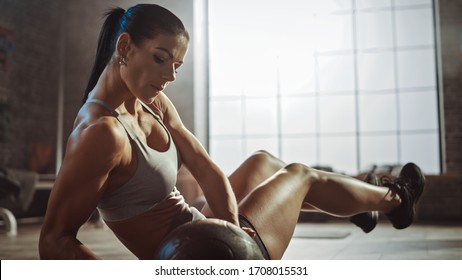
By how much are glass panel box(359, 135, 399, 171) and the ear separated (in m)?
3.69

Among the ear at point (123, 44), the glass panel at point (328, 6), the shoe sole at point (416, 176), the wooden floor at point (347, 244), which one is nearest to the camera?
the ear at point (123, 44)

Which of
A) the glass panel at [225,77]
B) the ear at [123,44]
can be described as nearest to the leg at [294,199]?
the ear at [123,44]

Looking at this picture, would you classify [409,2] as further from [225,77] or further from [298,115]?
[225,77]

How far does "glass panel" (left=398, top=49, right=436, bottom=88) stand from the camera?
455 centimetres

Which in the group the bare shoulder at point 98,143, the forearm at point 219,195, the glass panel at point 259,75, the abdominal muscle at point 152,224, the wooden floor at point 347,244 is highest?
the glass panel at point 259,75

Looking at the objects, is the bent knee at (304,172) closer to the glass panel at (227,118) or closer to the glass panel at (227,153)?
the glass panel at (227,153)

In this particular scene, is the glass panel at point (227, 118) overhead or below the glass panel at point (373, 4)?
below

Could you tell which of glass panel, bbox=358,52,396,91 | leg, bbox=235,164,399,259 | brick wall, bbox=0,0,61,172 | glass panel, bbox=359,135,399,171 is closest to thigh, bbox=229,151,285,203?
leg, bbox=235,164,399,259

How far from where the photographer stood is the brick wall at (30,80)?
4895mm

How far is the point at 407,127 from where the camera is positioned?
4602 millimetres

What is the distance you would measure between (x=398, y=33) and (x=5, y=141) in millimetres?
3684

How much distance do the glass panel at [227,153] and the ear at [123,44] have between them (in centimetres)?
343

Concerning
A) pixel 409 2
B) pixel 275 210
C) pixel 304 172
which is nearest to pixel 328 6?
pixel 409 2

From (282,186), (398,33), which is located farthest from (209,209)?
(398,33)
